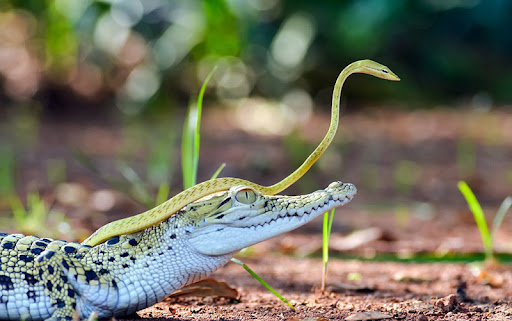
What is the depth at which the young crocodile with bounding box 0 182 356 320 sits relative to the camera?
227 cm

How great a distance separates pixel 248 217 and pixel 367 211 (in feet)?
9.93

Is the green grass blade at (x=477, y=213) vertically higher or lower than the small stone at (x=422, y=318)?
higher

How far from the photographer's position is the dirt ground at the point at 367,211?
8.78ft

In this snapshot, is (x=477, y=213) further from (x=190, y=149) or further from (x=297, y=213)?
(x=190, y=149)

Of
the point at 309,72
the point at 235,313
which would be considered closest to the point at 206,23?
the point at 309,72

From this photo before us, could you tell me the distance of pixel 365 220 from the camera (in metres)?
4.92

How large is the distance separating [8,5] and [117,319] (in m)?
7.96

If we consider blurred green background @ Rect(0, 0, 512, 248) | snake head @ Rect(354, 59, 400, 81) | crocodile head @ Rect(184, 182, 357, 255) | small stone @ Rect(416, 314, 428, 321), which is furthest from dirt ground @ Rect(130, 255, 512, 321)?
blurred green background @ Rect(0, 0, 512, 248)

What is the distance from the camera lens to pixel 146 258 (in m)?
2.36

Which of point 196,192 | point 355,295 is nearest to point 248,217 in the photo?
point 196,192

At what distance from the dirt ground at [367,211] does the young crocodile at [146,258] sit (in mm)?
198

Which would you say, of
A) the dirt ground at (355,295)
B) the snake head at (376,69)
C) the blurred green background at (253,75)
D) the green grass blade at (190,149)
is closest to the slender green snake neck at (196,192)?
the snake head at (376,69)

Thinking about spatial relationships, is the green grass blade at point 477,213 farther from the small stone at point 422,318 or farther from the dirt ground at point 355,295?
the small stone at point 422,318

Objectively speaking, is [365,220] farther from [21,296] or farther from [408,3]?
[408,3]
